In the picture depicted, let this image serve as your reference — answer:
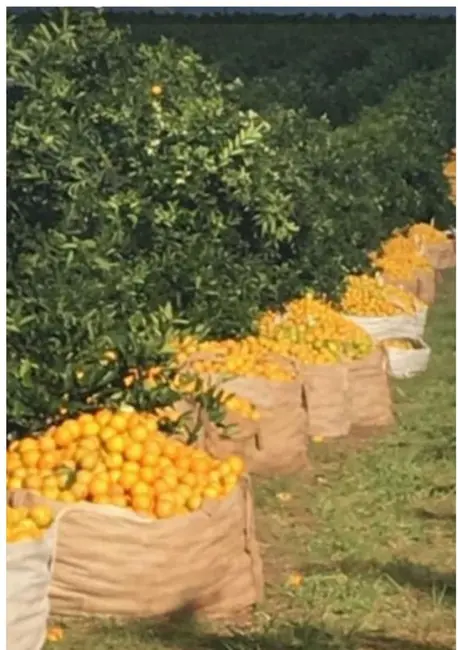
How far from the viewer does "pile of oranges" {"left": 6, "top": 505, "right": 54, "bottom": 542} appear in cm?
595

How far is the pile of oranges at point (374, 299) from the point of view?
1465 cm

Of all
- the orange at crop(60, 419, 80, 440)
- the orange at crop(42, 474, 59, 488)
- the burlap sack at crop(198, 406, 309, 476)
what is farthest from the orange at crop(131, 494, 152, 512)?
the burlap sack at crop(198, 406, 309, 476)

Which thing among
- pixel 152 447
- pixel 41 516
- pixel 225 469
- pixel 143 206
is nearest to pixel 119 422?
pixel 152 447

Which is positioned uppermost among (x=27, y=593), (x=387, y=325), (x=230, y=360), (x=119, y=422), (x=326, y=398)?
(x=387, y=325)

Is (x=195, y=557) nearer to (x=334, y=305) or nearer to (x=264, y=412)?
(x=264, y=412)

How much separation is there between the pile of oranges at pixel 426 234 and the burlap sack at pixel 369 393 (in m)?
8.89

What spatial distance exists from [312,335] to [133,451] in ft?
16.1

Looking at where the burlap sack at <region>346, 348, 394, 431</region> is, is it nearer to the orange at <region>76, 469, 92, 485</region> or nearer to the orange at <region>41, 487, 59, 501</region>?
the orange at <region>76, 469, 92, 485</region>

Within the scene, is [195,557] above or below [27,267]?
below

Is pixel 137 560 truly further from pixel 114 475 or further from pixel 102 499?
pixel 114 475

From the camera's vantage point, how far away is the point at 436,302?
19.8m

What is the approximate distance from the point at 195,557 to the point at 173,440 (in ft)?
3.64

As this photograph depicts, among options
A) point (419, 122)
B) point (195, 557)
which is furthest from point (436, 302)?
point (195, 557)

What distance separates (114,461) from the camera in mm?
6965
